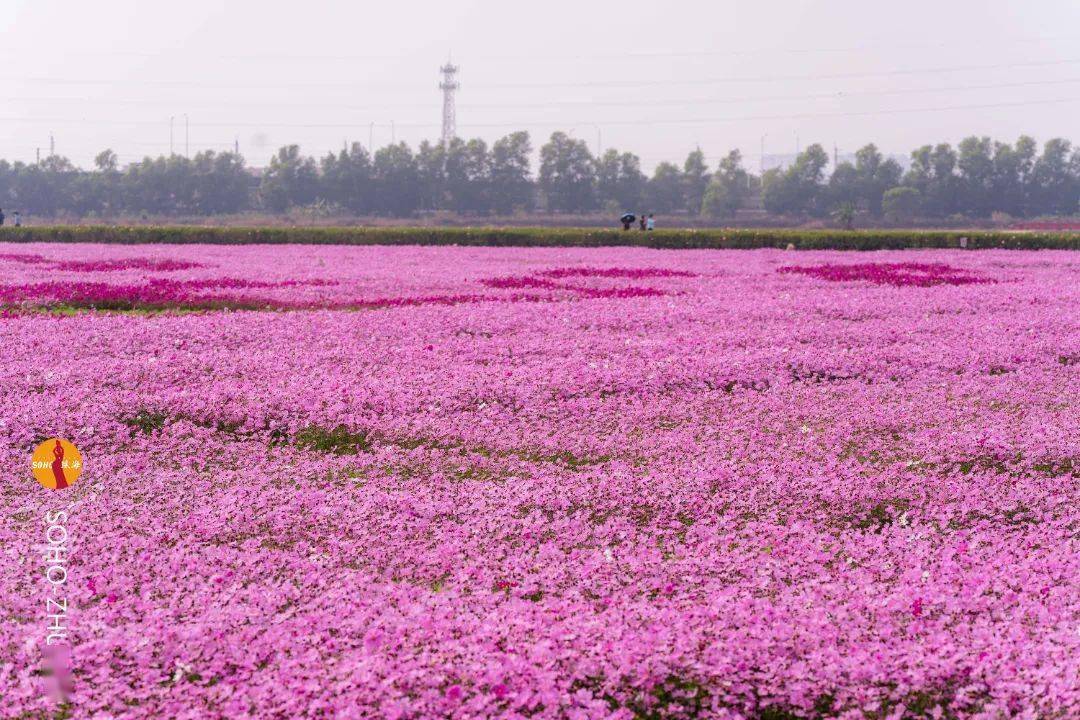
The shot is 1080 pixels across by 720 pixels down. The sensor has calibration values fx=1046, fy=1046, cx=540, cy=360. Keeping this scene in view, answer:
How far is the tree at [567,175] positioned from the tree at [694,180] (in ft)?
47.5

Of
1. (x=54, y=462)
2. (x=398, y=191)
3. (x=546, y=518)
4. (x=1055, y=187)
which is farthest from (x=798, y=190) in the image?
(x=54, y=462)

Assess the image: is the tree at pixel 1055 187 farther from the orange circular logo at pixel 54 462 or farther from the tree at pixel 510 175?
the orange circular logo at pixel 54 462

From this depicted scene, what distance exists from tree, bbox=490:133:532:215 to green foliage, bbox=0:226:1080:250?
7906 centimetres

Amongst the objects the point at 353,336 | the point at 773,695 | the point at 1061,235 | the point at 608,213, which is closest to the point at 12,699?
the point at 773,695

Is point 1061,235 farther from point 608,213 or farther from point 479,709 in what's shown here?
point 608,213

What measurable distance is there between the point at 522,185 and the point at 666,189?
20251 mm

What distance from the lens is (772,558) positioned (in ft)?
20.8

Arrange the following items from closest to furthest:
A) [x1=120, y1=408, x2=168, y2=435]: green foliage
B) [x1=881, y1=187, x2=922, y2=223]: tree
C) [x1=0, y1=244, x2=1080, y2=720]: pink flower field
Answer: [x1=0, y1=244, x2=1080, y2=720]: pink flower field → [x1=120, y1=408, x2=168, y2=435]: green foliage → [x1=881, y1=187, x2=922, y2=223]: tree

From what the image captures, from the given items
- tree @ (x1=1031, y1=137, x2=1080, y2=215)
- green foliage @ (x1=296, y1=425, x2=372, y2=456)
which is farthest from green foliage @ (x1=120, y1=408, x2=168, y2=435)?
tree @ (x1=1031, y1=137, x2=1080, y2=215)

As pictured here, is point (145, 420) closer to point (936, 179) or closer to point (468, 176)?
point (468, 176)

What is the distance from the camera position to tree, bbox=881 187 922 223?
126438mm

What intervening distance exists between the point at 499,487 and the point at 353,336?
7.28 meters

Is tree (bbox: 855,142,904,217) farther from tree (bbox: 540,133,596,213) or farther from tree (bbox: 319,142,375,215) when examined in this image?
tree (bbox: 319,142,375,215)

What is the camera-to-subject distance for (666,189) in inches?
5423
